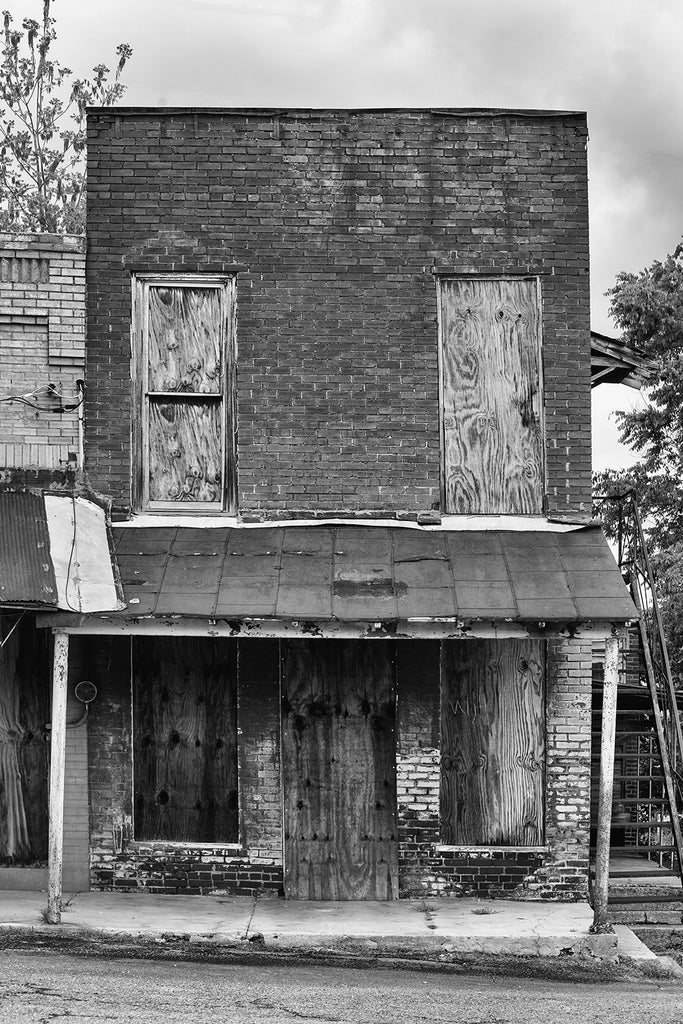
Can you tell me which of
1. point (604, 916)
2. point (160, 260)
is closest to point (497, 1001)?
point (604, 916)

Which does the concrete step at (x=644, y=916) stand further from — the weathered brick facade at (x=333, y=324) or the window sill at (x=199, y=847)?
the window sill at (x=199, y=847)

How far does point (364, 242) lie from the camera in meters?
10.5

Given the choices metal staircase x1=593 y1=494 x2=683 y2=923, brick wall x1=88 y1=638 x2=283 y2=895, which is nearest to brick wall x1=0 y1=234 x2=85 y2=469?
brick wall x1=88 y1=638 x2=283 y2=895

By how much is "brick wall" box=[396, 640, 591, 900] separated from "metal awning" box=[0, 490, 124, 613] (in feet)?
9.12

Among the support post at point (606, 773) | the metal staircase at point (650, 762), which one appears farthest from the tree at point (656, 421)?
the support post at point (606, 773)

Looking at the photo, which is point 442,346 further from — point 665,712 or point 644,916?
point 644,916

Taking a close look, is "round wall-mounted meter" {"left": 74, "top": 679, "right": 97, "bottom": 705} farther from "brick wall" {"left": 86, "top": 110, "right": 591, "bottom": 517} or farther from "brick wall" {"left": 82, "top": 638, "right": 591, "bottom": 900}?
"brick wall" {"left": 86, "top": 110, "right": 591, "bottom": 517}

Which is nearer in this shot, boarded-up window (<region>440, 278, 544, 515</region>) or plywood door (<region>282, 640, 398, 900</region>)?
plywood door (<region>282, 640, 398, 900</region>)

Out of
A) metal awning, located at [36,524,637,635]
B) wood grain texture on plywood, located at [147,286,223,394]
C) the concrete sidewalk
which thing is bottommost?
the concrete sidewalk

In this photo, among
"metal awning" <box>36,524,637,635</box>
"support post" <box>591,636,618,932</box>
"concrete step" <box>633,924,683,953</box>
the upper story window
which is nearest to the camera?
"metal awning" <box>36,524,637,635</box>

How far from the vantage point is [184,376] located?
10484mm

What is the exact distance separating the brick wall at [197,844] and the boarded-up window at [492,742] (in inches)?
61.0

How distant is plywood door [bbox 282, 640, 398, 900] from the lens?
33.0 feet

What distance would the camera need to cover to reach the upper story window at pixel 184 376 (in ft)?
34.2
